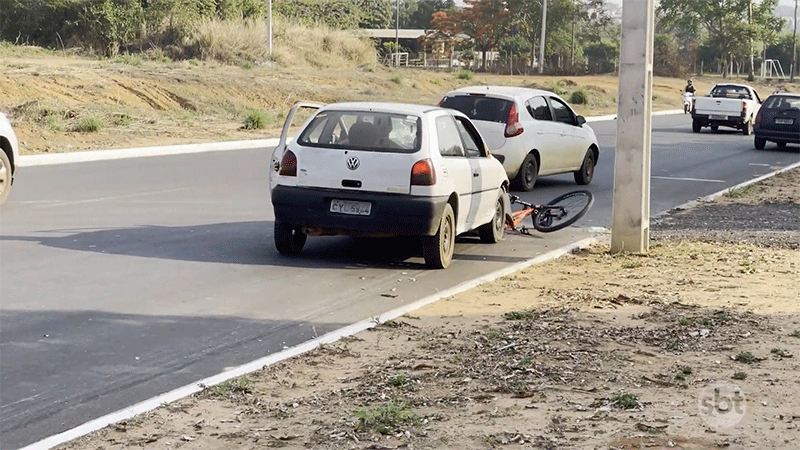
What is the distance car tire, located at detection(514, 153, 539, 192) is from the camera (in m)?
19.3

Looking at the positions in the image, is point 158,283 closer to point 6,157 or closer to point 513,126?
point 6,157

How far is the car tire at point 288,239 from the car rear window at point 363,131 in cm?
86

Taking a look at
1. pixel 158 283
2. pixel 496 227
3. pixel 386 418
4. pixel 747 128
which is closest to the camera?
pixel 386 418

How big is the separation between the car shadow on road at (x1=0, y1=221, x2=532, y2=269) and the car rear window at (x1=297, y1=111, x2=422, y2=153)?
3.83 feet

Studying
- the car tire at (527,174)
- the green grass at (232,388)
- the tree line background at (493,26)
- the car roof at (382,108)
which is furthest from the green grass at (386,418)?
the tree line background at (493,26)

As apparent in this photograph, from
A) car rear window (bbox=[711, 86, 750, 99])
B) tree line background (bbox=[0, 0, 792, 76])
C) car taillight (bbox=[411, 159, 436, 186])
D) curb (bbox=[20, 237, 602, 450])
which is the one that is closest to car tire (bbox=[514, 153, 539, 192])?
curb (bbox=[20, 237, 602, 450])

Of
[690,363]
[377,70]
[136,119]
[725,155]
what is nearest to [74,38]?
[377,70]

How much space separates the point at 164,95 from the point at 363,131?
3025 cm

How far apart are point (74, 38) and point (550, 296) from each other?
55.4 meters

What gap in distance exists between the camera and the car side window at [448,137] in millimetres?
12188

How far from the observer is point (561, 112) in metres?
20.6

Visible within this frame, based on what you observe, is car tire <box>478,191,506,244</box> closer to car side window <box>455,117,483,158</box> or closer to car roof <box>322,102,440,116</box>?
car side window <box>455,117,483,158</box>

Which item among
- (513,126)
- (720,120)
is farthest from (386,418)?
(720,120)

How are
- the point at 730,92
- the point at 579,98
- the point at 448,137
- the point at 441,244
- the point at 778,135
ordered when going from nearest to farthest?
the point at 441,244
the point at 448,137
the point at 778,135
the point at 730,92
the point at 579,98
